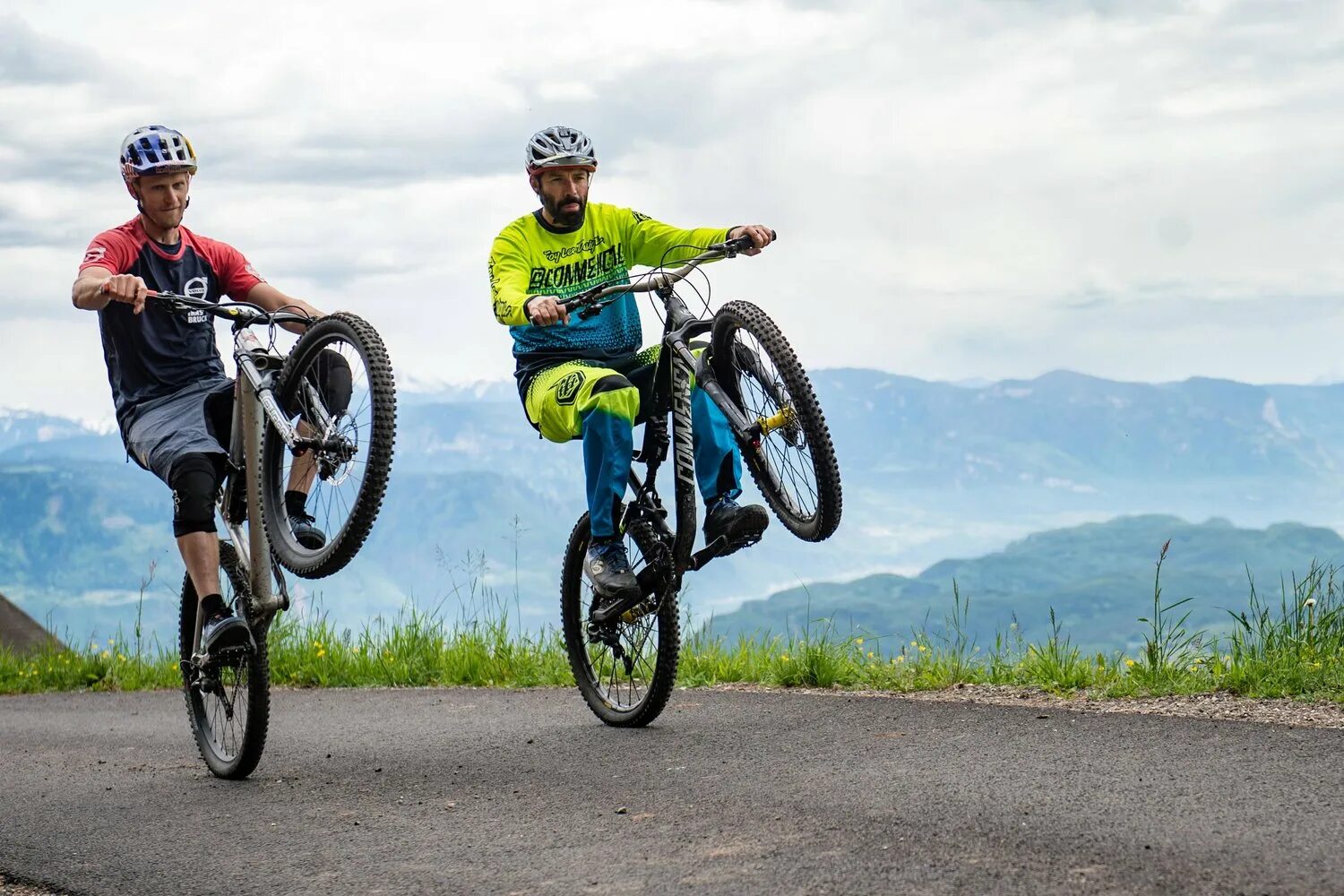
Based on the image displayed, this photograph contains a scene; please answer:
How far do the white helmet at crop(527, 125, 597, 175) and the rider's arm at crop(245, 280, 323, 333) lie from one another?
127 cm

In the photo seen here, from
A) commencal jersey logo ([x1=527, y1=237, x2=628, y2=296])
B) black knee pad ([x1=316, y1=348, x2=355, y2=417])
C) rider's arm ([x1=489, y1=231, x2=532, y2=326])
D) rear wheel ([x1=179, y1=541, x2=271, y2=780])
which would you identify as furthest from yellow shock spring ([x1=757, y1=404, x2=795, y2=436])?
rear wheel ([x1=179, y1=541, x2=271, y2=780])

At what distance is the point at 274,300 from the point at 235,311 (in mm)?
370

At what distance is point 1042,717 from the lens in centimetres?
631

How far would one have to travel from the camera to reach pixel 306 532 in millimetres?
6066

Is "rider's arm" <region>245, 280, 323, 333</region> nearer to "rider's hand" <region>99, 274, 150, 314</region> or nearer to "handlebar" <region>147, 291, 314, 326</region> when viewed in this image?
"handlebar" <region>147, 291, 314, 326</region>

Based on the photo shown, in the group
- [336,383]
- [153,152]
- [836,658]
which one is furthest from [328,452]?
[836,658]

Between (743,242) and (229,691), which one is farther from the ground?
(743,242)

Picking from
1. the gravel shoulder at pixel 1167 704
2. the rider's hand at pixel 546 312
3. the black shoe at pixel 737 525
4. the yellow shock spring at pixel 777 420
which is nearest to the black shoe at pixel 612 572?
the black shoe at pixel 737 525

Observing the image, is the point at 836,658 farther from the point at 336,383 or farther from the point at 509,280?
the point at 336,383

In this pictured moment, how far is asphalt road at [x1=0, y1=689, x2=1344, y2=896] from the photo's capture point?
3992mm

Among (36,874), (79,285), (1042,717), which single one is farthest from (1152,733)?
(79,285)

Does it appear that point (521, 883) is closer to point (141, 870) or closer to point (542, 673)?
point (141, 870)

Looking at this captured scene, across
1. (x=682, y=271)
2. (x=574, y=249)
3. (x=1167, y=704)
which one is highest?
(x=574, y=249)

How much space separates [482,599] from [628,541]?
131 inches
